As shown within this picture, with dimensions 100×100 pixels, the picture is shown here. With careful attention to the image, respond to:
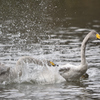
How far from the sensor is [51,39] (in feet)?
57.6

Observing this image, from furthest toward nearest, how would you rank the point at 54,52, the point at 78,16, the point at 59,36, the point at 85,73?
the point at 78,16, the point at 59,36, the point at 54,52, the point at 85,73

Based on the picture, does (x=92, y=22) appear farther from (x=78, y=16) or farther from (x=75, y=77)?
(x=75, y=77)

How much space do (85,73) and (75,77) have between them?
0.43m

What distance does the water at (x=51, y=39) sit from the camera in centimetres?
1014

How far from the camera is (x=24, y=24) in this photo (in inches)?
922

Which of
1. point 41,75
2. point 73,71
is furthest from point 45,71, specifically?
point 73,71

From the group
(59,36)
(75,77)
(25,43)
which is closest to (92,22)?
(59,36)

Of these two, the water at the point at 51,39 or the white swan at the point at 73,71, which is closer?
the water at the point at 51,39

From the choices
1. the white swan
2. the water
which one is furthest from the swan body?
the water

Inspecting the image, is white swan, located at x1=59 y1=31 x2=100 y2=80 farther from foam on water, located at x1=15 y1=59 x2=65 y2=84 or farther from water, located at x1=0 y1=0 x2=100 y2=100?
water, located at x1=0 y1=0 x2=100 y2=100

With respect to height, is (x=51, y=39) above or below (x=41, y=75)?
above

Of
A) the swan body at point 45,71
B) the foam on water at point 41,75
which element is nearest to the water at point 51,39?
the foam on water at point 41,75

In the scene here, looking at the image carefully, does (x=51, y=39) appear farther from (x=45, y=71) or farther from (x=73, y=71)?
(x=73, y=71)

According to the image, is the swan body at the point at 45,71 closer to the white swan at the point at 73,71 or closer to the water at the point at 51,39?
the white swan at the point at 73,71
